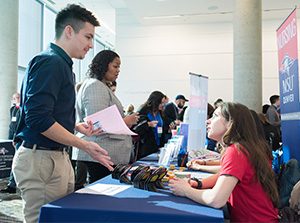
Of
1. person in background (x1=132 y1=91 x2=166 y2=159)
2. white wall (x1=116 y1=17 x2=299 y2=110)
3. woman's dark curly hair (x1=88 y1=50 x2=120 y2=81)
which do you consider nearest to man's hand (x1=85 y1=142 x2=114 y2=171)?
woman's dark curly hair (x1=88 y1=50 x2=120 y2=81)

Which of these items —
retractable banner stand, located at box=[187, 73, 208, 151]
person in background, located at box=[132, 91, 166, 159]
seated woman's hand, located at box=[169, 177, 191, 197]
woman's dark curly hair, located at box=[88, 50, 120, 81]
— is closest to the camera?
seated woman's hand, located at box=[169, 177, 191, 197]

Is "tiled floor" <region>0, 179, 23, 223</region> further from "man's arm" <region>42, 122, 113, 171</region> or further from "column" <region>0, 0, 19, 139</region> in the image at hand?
"column" <region>0, 0, 19, 139</region>

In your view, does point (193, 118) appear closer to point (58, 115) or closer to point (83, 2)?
point (58, 115)

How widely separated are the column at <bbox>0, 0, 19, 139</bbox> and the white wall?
3.64 meters

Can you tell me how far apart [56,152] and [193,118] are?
165 centimetres

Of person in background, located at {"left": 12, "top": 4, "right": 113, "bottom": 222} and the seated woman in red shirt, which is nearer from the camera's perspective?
person in background, located at {"left": 12, "top": 4, "right": 113, "bottom": 222}

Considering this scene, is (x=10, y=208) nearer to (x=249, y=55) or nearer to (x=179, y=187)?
(x=179, y=187)

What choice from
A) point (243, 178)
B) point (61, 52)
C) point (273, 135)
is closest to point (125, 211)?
point (243, 178)

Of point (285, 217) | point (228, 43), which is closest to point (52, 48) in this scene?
point (285, 217)

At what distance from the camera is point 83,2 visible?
7805 millimetres

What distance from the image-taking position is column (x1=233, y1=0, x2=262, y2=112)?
16.7 feet

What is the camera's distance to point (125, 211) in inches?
42.5

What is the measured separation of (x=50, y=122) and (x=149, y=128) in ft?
8.64

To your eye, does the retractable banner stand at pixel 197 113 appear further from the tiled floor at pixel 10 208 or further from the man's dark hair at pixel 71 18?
the tiled floor at pixel 10 208
